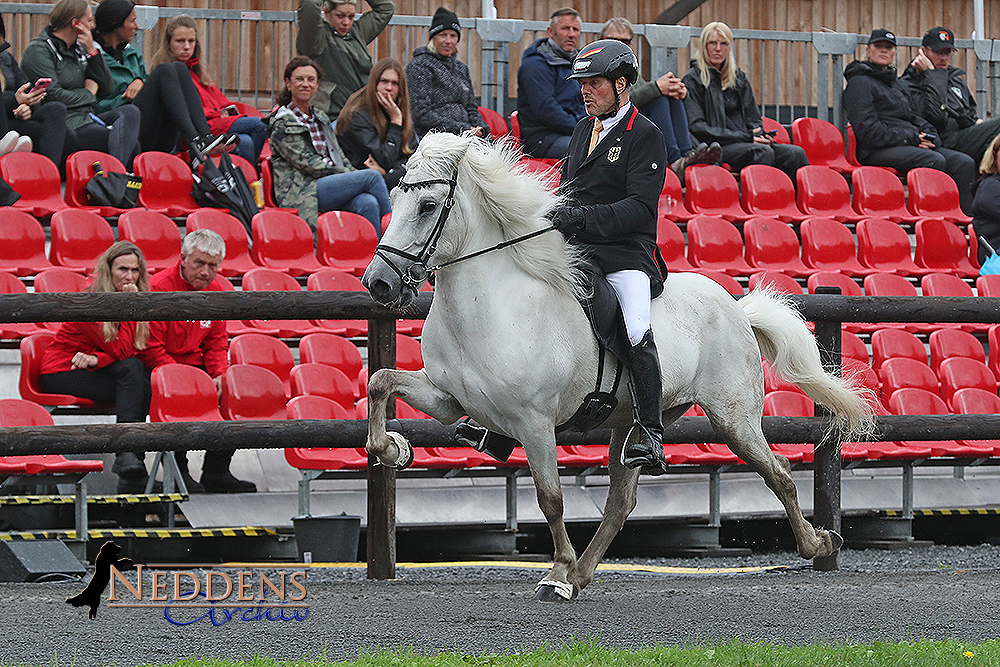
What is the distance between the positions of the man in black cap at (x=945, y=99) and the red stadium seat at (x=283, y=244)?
284 inches

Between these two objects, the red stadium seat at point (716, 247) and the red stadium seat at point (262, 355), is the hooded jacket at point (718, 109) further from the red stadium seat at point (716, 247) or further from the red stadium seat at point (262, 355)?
the red stadium seat at point (262, 355)

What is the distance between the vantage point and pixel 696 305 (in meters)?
5.79

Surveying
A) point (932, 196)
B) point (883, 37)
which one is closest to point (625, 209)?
point (932, 196)

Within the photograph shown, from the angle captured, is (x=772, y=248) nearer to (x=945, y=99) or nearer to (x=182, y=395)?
(x=945, y=99)

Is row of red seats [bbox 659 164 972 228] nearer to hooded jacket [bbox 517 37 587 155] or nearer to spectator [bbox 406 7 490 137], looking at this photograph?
hooded jacket [bbox 517 37 587 155]

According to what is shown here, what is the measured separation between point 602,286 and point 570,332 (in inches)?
9.6

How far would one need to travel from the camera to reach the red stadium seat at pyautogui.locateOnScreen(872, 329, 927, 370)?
9695 millimetres

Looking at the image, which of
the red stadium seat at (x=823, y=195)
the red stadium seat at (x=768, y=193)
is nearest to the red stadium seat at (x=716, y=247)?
the red stadium seat at (x=768, y=193)

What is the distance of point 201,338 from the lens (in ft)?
25.9

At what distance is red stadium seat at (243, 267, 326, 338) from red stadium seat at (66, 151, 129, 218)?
65.0 inches

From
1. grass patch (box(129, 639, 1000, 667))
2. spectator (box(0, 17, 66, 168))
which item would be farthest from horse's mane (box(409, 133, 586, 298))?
spectator (box(0, 17, 66, 168))

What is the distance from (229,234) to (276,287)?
1075mm

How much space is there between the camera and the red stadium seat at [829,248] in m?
11.7

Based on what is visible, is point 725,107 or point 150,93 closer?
point 150,93
